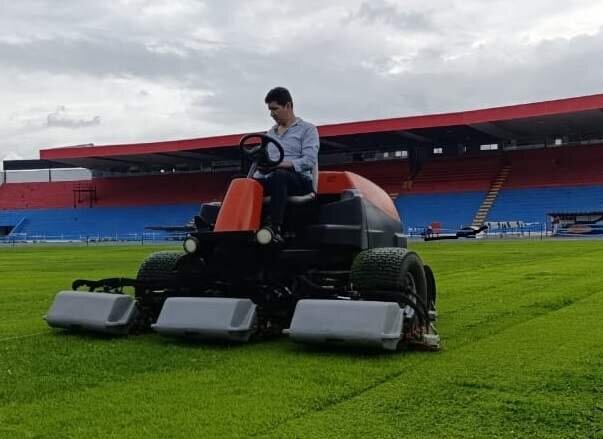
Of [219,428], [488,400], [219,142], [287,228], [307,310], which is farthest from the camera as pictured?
[219,142]

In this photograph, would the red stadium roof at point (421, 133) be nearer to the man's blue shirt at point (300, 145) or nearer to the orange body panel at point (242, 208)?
the man's blue shirt at point (300, 145)

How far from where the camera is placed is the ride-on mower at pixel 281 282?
15.4ft

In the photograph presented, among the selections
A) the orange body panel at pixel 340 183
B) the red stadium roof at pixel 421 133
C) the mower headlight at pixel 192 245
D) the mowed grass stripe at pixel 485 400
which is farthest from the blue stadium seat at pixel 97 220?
the mowed grass stripe at pixel 485 400

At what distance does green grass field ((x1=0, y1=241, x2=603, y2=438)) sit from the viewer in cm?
319

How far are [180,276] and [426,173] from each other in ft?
144

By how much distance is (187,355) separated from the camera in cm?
477

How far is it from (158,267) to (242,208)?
1.39 meters

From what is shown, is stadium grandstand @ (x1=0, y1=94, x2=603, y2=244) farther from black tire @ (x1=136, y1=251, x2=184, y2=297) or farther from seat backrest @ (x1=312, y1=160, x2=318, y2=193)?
seat backrest @ (x1=312, y1=160, x2=318, y2=193)

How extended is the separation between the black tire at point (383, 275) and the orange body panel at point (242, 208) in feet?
2.68

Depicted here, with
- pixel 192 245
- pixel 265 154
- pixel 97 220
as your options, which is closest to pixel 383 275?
pixel 265 154

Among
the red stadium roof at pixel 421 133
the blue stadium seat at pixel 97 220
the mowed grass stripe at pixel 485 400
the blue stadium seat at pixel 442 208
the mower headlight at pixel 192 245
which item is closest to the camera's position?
the mowed grass stripe at pixel 485 400

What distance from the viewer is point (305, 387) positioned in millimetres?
3848

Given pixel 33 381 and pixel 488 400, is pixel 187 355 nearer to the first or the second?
pixel 33 381

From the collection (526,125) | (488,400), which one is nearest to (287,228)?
(488,400)
